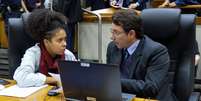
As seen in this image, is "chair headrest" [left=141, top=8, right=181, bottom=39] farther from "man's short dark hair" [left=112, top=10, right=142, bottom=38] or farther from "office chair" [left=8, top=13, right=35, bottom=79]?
"office chair" [left=8, top=13, right=35, bottom=79]

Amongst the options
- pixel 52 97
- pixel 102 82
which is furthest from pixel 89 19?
pixel 102 82

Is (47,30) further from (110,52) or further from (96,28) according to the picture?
(96,28)

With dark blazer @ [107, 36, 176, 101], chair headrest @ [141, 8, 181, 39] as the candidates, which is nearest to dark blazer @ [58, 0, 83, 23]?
chair headrest @ [141, 8, 181, 39]

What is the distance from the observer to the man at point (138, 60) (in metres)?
1.89

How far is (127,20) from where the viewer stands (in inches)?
76.4

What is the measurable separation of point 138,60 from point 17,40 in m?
0.88

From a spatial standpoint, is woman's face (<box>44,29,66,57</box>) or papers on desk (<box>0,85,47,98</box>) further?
woman's face (<box>44,29,66,57</box>)

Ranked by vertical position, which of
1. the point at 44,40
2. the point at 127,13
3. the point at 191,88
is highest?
the point at 127,13

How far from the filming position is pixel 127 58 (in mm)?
2070

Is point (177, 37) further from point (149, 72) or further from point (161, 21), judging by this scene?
point (149, 72)

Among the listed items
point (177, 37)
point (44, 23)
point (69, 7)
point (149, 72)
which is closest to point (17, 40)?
point (44, 23)

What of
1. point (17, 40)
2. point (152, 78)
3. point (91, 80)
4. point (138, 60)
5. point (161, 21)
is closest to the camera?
point (91, 80)

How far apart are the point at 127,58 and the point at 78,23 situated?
86.4 inches

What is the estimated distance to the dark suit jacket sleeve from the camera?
6.14 feet
